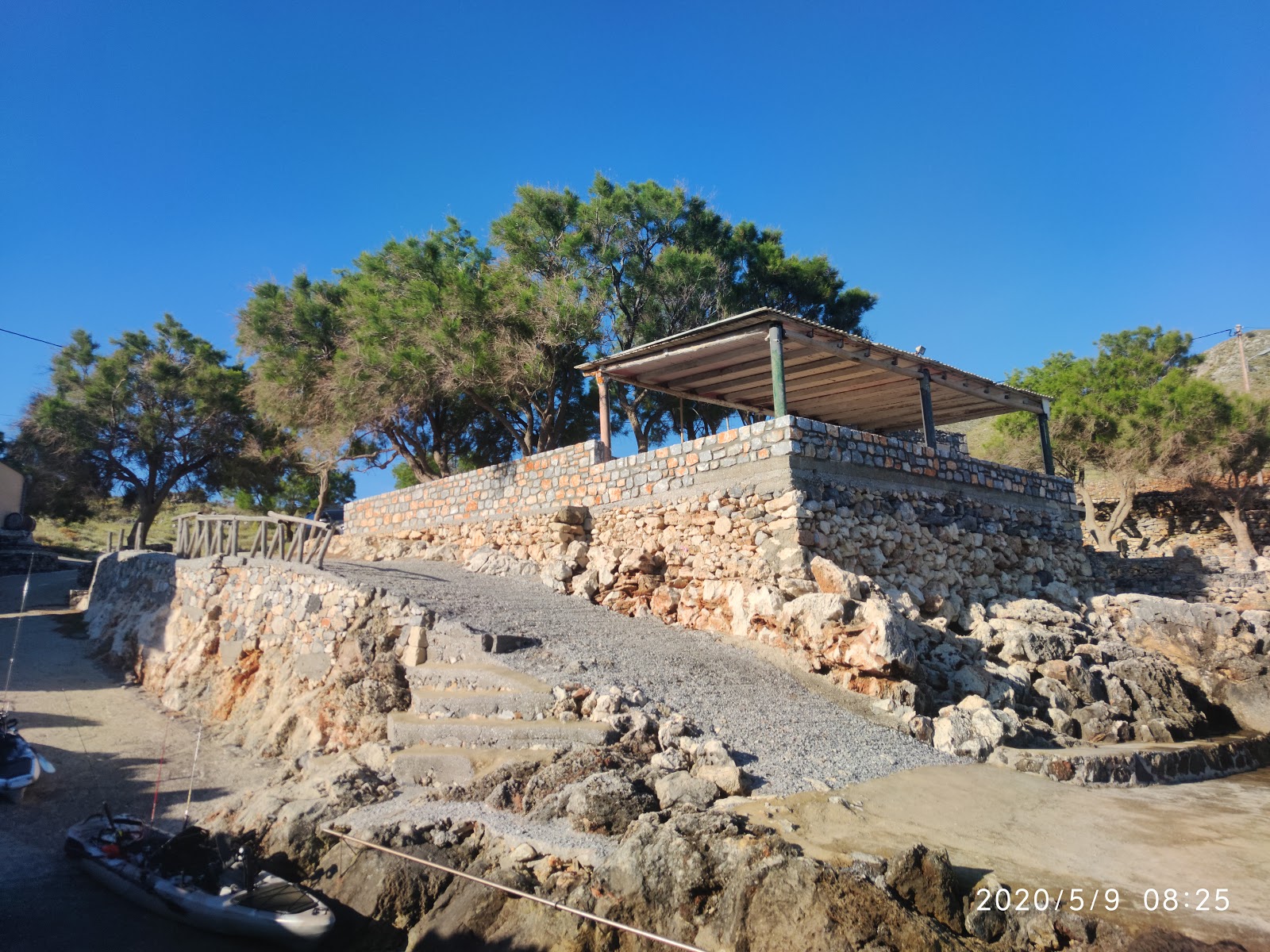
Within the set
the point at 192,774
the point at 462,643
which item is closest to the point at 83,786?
the point at 192,774

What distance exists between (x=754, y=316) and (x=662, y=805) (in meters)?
6.72

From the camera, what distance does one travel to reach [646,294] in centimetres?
1692

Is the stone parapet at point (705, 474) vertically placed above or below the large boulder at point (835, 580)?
above

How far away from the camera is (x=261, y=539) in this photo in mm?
11094

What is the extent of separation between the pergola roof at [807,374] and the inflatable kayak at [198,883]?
25.8 ft

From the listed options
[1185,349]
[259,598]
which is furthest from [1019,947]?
[1185,349]

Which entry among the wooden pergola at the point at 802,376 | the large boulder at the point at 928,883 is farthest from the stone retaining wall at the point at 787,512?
the large boulder at the point at 928,883

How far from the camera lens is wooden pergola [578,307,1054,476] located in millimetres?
10602

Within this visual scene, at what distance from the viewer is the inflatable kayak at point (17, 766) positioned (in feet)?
24.9

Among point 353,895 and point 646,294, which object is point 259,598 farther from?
point 646,294

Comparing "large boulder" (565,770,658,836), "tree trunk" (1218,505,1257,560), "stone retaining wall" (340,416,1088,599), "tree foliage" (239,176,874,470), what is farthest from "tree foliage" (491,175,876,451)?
"tree trunk" (1218,505,1257,560)

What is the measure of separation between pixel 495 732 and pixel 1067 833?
426 cm

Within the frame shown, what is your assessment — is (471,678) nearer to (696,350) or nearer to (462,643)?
(462,643)
